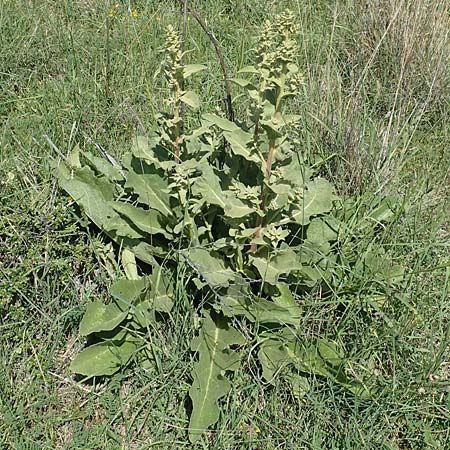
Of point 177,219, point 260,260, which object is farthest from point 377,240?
point 177,219

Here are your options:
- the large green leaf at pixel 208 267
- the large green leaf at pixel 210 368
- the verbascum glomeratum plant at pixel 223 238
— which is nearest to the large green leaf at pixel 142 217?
the verbascum glomeratum plant at pixel 223 238

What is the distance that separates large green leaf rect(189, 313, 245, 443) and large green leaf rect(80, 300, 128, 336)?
286mm

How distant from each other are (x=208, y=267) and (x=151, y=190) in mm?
392

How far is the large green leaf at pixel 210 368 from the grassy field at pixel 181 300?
0.24 feet

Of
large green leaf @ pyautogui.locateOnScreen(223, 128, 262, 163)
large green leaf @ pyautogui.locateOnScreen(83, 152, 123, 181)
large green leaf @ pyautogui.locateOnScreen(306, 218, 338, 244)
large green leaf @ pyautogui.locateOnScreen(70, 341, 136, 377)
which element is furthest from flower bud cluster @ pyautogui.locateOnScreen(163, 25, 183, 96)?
large green leaf @ pyautogui.locateOnScreen(70, 341, 136, 377)

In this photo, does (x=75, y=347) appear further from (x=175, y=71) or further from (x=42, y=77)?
(x=42, y=77)

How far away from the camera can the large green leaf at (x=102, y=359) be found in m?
2.25

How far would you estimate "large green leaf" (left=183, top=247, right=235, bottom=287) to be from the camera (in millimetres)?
2336

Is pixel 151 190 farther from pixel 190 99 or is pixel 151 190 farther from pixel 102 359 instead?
pixel 102 359

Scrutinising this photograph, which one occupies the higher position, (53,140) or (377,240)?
(53,140)

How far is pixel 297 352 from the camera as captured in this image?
2332 millimetres

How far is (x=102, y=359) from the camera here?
7.50 feet

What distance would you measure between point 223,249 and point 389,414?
0.83 m

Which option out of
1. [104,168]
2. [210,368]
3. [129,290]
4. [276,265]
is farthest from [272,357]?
[104,168]
